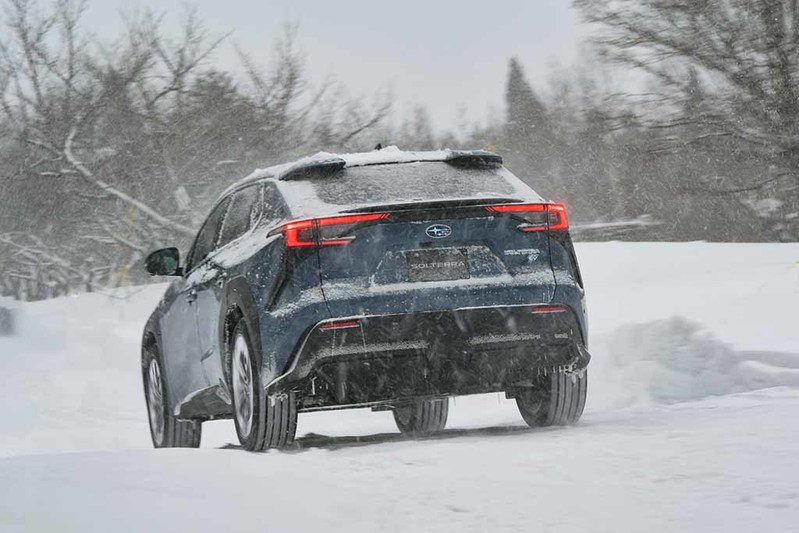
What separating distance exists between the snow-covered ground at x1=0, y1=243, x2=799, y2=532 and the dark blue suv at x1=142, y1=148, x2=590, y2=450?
33cm

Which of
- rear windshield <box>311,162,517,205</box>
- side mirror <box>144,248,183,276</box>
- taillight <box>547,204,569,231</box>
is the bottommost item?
side mirror <box>144,248,183,276</box>

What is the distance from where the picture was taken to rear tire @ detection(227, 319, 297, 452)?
6781 millimetres

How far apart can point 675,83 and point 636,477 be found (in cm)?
1886

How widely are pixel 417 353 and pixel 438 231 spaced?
24.7 inches

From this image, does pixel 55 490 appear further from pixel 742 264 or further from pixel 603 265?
pixel 603 265

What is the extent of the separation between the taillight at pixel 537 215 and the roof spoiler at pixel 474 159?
1.42ft

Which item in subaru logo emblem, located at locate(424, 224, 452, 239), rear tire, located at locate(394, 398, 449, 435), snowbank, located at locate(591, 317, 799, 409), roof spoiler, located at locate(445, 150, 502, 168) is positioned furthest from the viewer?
rear tire, located at locate(394, 398, 449, 435)

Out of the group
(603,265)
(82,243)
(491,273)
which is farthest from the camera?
(82,243)

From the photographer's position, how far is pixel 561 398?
7441 mm

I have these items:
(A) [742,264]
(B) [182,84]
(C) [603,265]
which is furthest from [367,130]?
(A) [742,264]

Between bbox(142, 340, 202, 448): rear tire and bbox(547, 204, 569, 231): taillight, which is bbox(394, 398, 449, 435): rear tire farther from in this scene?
bbox(547, 204, 569, 231): taillight

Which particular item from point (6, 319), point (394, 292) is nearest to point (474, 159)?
point (394, 292)

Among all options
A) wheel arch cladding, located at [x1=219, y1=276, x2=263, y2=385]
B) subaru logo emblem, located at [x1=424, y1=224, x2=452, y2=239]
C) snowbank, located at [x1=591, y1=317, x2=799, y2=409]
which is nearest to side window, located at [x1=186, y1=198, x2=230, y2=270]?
wheel arch cladding, located at [x1=219, y1=276, x2=263, y2=385]

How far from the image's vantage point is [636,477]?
5.11 metres
